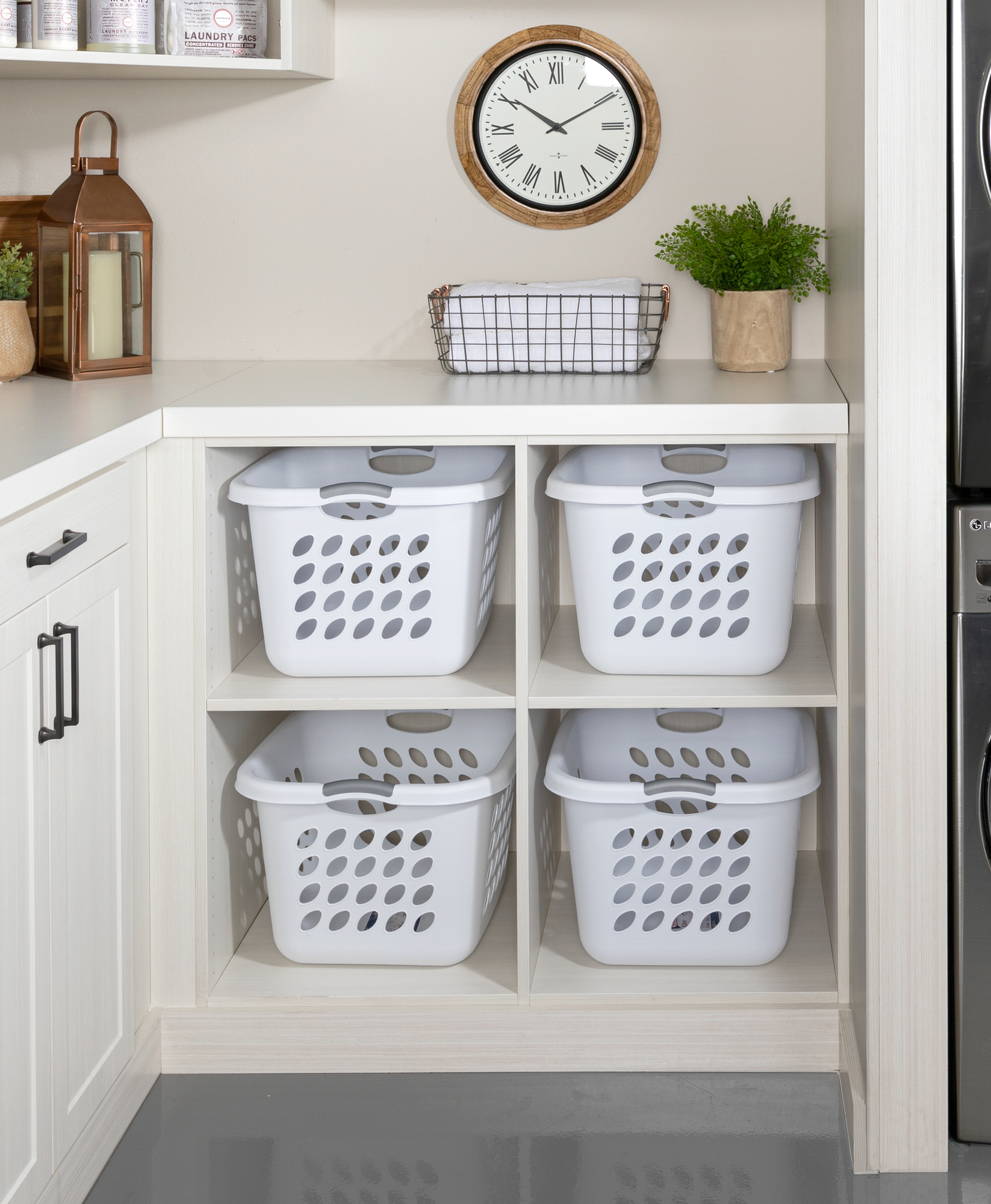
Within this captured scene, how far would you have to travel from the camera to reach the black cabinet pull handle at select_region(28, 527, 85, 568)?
1354 mm

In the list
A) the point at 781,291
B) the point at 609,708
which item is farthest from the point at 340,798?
the point at 781,291

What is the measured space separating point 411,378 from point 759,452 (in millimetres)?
556

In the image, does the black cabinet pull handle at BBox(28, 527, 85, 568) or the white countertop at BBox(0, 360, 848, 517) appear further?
the white countertop at BBox(0, 360, 848, 517)

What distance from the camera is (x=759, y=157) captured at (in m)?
2.26

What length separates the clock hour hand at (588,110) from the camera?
88.7 inches

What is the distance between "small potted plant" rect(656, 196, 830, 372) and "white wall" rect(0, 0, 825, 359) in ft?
0.47

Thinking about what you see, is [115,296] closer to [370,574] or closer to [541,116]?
[370,574]

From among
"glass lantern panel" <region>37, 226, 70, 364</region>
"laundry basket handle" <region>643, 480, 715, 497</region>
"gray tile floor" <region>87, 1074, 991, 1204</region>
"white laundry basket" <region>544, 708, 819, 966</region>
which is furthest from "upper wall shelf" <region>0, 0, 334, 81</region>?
"gray tile floor" <region>87, 1074, 991, 1204</region>

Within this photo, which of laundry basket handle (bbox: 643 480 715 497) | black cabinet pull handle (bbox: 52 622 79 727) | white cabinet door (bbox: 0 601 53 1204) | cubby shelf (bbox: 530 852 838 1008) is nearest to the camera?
white cabinet door (bbox: 0 601 53 1204)

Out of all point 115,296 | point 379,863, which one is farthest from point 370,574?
point 115,296

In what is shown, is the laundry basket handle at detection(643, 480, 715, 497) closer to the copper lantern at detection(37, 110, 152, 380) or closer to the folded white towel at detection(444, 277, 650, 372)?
the folded white towel at detection(444, 277, 650, 372)

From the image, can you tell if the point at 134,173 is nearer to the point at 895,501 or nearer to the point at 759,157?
the point at 759,157

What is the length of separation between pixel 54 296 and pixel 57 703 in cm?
92

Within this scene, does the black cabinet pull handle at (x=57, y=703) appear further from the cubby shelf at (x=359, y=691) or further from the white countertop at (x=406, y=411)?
the cubby shelf at (x=359, y=691)
